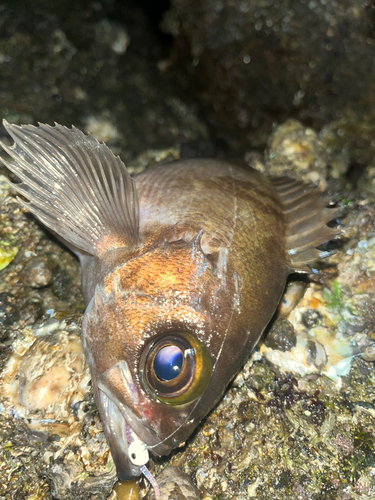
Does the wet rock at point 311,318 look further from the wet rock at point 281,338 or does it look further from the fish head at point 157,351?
the fish head at point 157,351

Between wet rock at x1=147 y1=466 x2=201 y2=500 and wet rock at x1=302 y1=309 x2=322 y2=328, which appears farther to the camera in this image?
wet rock at x1=302 y1=309 x2=322 y2=328

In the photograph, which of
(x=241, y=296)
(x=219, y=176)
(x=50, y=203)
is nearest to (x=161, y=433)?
(x=241, y=296)

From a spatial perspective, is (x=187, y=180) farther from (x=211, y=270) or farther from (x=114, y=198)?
(x=211, y=270)

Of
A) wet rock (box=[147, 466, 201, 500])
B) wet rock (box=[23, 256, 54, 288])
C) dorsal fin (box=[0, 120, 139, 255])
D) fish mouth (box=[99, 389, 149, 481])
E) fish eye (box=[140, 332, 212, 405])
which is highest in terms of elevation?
dorsal fin (box=[0, 120, 139, 255])

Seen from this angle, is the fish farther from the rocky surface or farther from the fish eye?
the rocky surface

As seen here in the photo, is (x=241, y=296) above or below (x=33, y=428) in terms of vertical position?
above

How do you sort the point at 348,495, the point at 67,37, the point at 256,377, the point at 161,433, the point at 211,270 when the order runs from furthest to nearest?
the point at 67,37 → the point at 256,377 → the point at 348,495 → the point at 211,270 → the point at 161,433

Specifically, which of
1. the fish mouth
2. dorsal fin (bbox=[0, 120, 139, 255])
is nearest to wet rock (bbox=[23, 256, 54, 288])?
dorsal fin (bbox=[0, 120, 139, 255])

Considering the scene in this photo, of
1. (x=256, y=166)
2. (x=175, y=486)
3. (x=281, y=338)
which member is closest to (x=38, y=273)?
(x=175, y=486)
